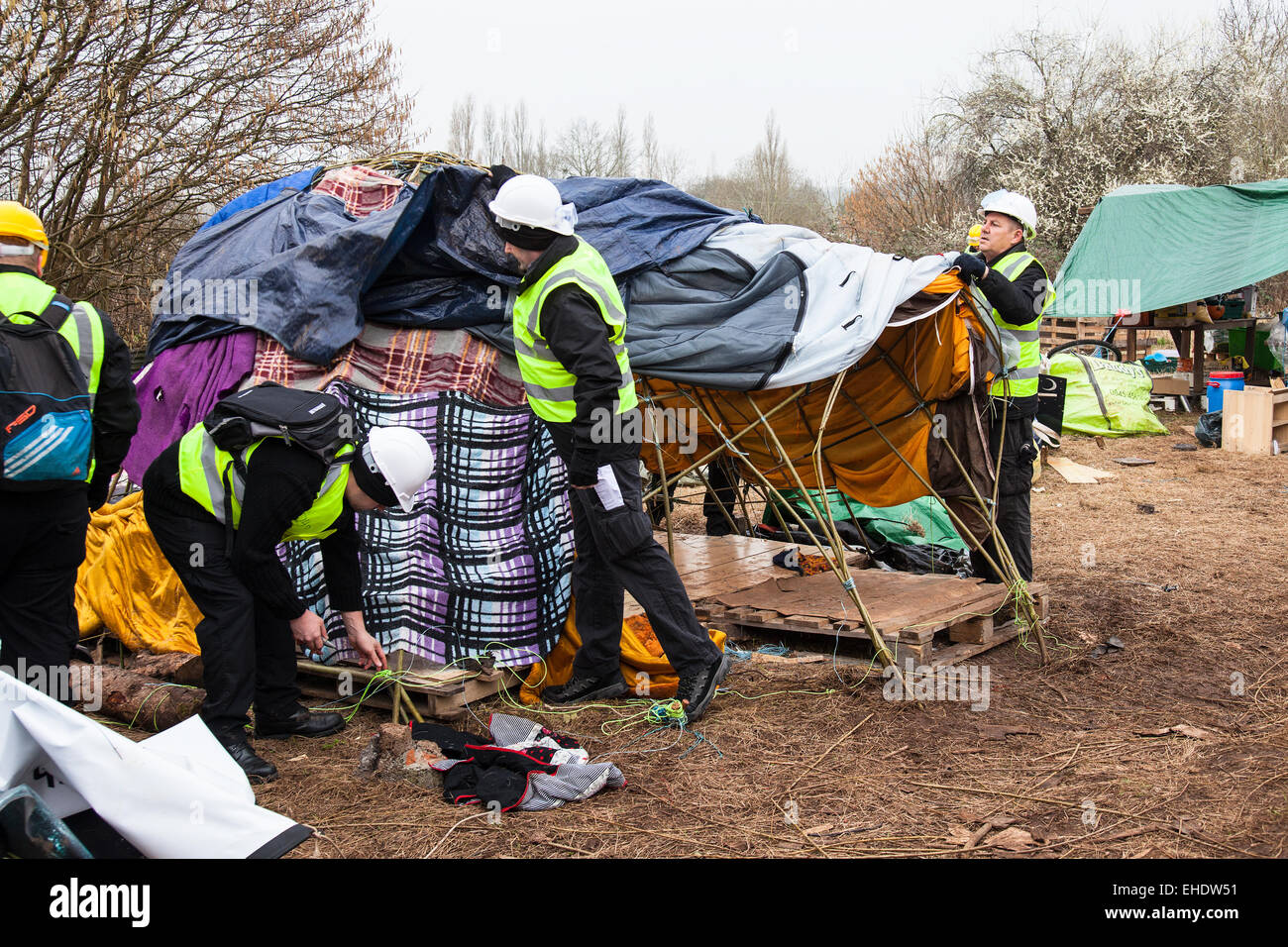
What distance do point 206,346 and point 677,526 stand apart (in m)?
4.52

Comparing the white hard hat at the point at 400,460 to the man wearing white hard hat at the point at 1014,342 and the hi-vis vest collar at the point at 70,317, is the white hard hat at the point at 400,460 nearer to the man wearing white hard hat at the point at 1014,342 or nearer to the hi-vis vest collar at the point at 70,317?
the hi-vis vest collar at the point at 70,317

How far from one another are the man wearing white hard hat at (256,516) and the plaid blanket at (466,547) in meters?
0.65

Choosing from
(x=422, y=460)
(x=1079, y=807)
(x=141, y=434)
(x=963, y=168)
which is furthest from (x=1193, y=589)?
(x=963, y=168)

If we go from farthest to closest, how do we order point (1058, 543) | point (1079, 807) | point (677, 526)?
point (677, 526), point (1058, 543), point (1079, 807)

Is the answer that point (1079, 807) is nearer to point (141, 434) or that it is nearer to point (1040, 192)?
point (141, 434)

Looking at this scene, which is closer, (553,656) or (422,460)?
(422,460)

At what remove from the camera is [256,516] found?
356 centimetres

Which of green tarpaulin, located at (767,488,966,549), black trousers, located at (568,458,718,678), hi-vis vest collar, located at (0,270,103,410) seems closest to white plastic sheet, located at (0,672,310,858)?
hi-vis vest collar, located at (0,270,103,410)

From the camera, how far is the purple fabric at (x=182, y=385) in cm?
538

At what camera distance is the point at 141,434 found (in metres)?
5.63

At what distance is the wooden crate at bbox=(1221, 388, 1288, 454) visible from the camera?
11.4 meters

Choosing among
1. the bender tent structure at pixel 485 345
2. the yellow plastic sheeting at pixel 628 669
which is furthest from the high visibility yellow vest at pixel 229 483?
the yellow plastic sheeting at pixel 628 669

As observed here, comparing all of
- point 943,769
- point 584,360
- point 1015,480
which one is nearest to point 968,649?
point 1015,480

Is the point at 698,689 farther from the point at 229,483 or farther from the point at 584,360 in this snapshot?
the point at 229,483
